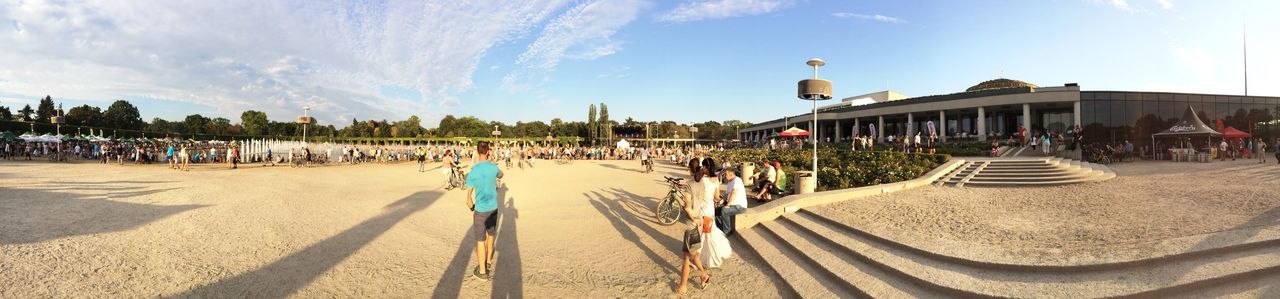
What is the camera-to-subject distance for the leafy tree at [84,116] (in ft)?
232

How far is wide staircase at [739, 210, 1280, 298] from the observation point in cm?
379

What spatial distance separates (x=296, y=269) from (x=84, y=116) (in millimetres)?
110502

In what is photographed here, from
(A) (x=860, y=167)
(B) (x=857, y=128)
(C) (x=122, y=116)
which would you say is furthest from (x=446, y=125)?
(A) (x=860, y=167)

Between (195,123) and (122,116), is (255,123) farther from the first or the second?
A: (122,116)

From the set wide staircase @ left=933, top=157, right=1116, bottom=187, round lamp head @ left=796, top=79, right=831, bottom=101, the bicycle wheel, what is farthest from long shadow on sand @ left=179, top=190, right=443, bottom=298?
wide staircase @ left=933, top=157, right=1116, bottom=187

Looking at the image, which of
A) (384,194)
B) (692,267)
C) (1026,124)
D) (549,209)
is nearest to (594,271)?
(692,267)

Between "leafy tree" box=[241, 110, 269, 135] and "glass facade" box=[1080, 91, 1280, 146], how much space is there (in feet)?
478

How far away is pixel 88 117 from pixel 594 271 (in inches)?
4442

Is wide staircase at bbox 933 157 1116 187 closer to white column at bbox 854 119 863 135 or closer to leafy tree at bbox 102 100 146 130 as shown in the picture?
white column at bbox 854 119 863 135

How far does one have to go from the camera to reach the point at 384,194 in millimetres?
12992

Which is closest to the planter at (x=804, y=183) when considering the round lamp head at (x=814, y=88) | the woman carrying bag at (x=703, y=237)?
the round lamp head at (x=814, y=88)

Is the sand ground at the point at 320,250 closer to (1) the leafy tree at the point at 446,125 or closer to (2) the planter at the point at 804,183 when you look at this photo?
(2) the planter at the point at 804,183

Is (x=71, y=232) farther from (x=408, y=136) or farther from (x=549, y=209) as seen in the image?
(x=408, y=136)

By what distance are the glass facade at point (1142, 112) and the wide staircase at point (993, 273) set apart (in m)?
31.3
